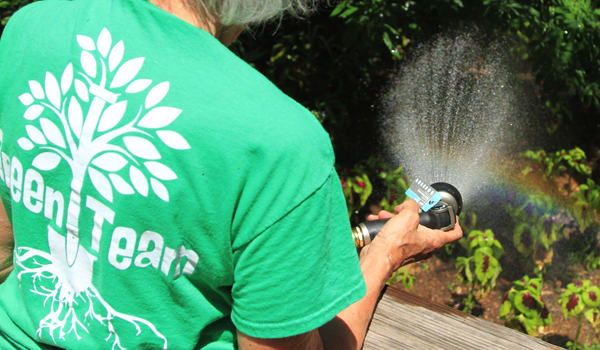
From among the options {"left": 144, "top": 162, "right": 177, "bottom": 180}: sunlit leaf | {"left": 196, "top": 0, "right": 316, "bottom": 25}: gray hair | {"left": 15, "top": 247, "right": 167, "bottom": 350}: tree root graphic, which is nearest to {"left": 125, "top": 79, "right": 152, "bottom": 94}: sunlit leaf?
{"left": 144, "top": 162, "right": 177, "bottom": 180}: sunlit leaf

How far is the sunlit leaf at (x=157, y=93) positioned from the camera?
703 millimetres

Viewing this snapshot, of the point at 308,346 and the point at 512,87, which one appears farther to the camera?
the point at 512,87

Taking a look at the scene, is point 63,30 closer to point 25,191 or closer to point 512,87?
point 25,191

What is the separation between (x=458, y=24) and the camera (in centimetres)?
268

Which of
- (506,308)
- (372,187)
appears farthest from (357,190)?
(506,308)

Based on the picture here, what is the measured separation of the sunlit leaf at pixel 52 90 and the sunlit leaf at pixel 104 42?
100 mm

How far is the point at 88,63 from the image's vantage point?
0.75 m

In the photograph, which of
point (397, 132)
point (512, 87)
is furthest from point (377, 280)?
point (512, 87)

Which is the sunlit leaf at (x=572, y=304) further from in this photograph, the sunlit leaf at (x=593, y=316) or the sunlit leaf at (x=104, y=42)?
the sunlit leaf at (x=104, y=42)

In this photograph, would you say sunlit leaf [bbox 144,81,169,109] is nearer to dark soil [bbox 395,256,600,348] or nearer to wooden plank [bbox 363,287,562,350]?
wooden plank [bbox 363,287,562,350]

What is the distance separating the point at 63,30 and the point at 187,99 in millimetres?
276

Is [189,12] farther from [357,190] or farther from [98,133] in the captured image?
[357,190]

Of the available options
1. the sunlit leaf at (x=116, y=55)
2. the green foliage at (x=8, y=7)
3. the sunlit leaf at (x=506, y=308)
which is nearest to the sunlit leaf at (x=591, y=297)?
the sunlit leaf at (x=506, y=308)

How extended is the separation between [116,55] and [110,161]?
159 millimetres
